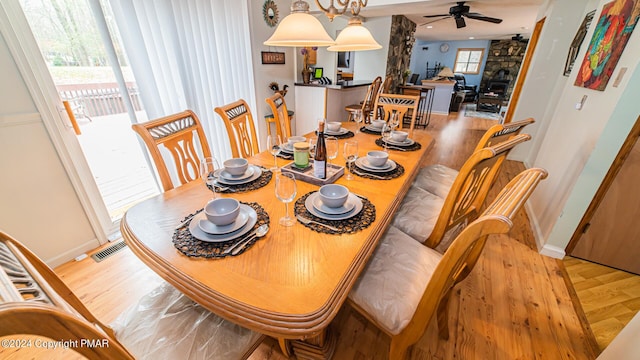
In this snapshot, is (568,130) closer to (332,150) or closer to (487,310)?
(487,310)

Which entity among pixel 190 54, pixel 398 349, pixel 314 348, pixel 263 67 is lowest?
pixel 314 348

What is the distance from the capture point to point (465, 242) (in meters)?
0.70

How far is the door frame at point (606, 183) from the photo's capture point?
151 centimetres

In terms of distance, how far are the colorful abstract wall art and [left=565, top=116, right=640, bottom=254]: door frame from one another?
1.33ft

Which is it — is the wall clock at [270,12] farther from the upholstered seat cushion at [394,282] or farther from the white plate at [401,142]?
the upholstered seat cushion at [394,282]

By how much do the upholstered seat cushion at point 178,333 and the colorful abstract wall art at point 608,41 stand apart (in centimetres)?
265

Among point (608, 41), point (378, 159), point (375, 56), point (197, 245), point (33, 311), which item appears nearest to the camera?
point (33, 311)

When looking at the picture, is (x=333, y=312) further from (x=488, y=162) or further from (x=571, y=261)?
(x=571, y=261)

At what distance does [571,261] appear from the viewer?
189cm

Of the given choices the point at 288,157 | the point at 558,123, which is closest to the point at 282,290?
the point at 288,157

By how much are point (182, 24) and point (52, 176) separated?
1.64 m

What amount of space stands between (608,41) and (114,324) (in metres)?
3.28

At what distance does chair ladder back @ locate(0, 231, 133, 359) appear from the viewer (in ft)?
1.13

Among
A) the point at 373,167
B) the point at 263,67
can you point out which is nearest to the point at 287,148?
the point at 373,167
